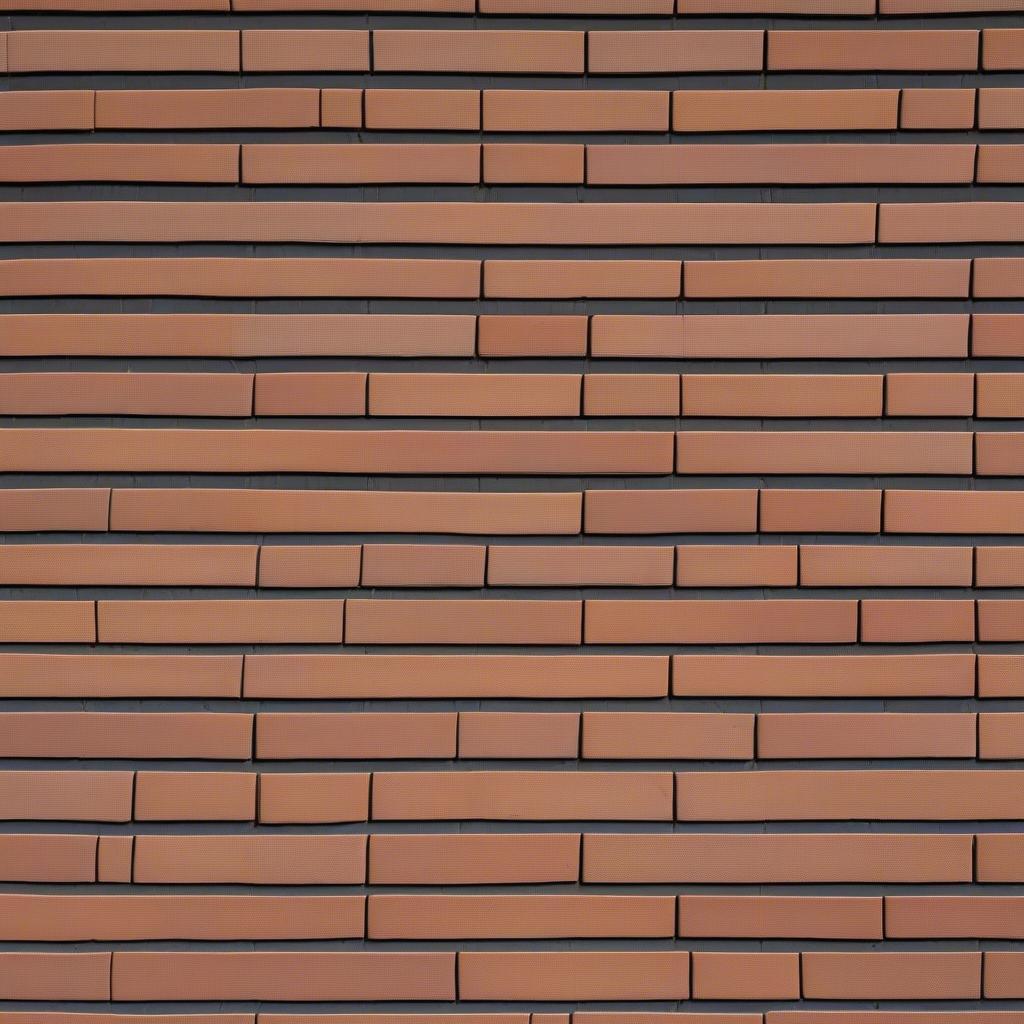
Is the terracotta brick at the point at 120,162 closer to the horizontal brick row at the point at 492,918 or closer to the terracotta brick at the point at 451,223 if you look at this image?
the terracotta brick at the point at 451,223

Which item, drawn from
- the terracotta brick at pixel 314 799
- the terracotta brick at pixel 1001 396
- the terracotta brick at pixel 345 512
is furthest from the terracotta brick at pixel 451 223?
the terracotta brick at pixel 314 799

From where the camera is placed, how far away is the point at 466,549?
189 centimetres

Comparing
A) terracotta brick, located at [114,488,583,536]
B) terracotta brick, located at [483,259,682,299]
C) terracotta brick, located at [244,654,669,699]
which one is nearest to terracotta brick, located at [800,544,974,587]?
terracotta brick, located at [244,654,669,699]

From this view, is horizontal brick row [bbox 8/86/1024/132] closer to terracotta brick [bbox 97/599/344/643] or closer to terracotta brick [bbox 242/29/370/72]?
terracotta brick [bbox 242/29/370/72]

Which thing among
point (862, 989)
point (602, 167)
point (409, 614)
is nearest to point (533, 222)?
point (602, 167)

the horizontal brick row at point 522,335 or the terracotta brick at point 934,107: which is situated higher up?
the terracotta brick at point 934,107

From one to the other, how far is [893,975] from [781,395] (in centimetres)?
129

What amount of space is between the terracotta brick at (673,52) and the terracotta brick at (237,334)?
67 cm

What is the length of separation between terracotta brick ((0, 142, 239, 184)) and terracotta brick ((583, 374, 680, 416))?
36.8 inches

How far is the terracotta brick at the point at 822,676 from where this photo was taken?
1.87m

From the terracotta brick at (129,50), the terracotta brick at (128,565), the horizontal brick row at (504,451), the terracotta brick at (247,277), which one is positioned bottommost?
the terracotta brick at (128,565)

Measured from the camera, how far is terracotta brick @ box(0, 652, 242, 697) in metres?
1.88

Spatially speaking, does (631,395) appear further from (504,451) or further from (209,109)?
(209,109)

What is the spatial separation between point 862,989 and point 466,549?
129cm
